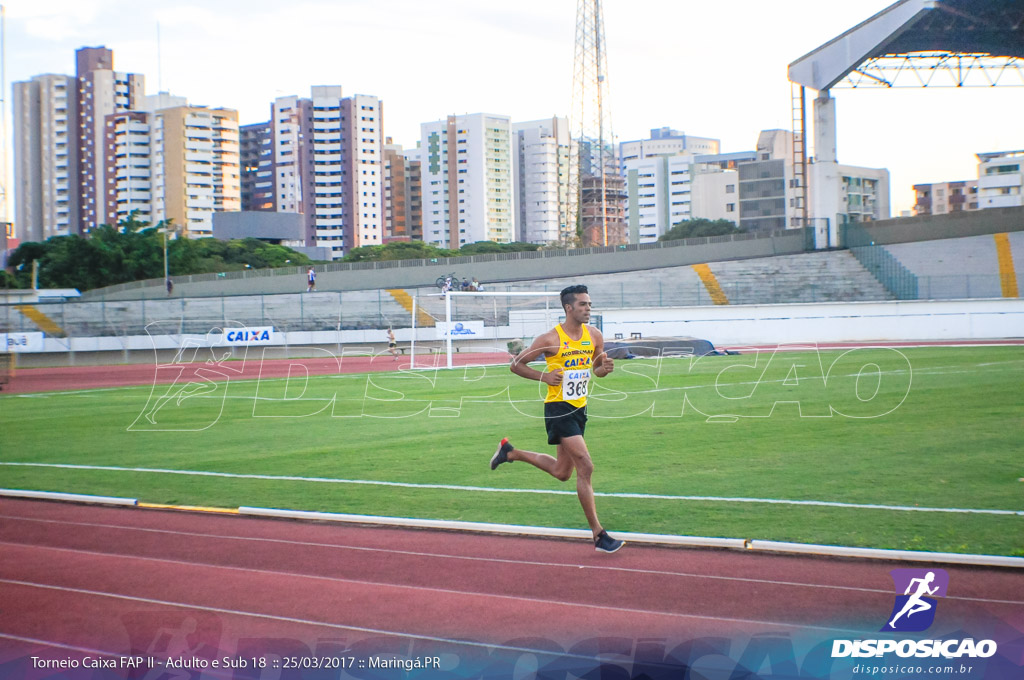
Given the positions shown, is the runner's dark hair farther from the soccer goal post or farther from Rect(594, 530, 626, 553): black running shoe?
the soccer goal post

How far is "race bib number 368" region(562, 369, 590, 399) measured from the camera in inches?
283

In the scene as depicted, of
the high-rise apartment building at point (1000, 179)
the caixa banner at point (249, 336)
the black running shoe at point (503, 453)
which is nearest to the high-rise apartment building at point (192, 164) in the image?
the caixa banner at point (249, 336)

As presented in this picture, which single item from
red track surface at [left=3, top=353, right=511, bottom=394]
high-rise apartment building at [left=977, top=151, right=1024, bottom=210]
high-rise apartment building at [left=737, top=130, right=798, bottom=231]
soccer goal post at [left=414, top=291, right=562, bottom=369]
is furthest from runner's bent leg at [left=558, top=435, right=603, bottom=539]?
high-rise apartment building at [left=737, top=130, right=798, bottom=231]

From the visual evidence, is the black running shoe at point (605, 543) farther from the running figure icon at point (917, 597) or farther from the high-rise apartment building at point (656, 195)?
the high-rise apartment building at point (656, 195)

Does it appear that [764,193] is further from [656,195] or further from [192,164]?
[192,164]

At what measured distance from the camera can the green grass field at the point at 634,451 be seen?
27.5 feet

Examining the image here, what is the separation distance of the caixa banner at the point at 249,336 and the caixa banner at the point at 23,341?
817 centimetres

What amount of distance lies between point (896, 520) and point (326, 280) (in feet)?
174

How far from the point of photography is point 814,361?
27.9 meters

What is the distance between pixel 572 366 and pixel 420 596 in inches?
86.8

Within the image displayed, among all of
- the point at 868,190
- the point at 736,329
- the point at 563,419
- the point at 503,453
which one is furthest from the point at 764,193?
the point at 563,419

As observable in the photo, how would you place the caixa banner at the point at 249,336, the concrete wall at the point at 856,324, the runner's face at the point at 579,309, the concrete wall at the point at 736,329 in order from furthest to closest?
the caixa banner at the point at 249,336, the concrete wall at the point at 736,329, the concrete wall at the point at 856,324, the runner's face at the point at 579,309

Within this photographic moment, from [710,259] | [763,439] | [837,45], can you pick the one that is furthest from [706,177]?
[763,439]

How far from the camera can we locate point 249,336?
42.3 metres
